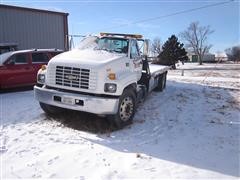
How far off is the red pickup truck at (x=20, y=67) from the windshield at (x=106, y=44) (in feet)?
13.4

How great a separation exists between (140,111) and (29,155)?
4256 mm

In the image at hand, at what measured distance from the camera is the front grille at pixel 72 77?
679cm

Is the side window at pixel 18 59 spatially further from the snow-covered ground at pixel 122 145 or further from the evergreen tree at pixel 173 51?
the evergreen tree at pixel 173 51

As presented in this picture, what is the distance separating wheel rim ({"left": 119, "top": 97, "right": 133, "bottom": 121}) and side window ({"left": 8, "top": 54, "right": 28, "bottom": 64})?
249 inches

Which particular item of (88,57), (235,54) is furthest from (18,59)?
(235,54)

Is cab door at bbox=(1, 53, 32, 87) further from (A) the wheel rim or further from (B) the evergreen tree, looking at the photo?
(B) the evergreen tree

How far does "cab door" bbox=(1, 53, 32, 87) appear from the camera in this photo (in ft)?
37.9

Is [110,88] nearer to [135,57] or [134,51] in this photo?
[135,57]

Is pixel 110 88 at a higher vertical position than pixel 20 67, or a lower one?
lower

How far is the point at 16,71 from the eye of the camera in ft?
38.7

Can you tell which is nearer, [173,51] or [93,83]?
[93,83]

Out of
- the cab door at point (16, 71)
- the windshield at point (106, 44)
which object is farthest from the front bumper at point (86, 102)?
the cab door at point (16, 71)

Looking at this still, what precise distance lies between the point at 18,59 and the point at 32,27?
9217 mm

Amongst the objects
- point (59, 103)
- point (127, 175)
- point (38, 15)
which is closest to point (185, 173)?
point (127, 175)
